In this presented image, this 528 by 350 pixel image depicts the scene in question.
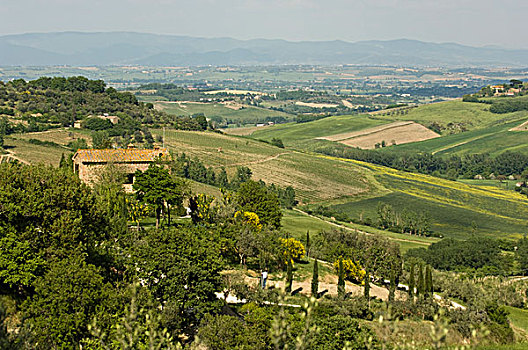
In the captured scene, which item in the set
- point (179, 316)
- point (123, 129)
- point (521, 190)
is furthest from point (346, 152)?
point (179, 316)

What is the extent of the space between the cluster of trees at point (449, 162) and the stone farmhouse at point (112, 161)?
8011cm

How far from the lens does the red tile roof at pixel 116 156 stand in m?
49.6

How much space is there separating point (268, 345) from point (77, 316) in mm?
7395

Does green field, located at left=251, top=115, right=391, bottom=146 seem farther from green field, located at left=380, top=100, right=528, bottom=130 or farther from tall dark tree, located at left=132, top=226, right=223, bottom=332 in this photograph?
tall dark tree, located at left=132, top=226, right=223, bottom=332

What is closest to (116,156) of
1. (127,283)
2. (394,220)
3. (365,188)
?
(127,283)

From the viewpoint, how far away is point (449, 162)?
127m

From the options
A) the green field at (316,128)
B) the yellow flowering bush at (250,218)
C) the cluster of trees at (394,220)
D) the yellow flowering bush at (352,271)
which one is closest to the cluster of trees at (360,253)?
the yellow flowering bush at (352,271)

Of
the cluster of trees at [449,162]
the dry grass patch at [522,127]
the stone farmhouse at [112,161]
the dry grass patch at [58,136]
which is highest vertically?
the stone farmhouse at [112,161]

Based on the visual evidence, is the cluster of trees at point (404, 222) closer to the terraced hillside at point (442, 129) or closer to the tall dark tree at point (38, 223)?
the tall dark tree at point (38, 223)

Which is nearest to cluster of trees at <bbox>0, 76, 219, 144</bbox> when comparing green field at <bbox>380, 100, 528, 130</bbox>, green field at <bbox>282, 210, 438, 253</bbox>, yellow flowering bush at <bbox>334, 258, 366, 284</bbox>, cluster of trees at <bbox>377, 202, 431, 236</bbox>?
green field at <bbox>282, 210, 438, 253</bbox>

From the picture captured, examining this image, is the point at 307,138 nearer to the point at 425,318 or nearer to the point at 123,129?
the point at 123,129

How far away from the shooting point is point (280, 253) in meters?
38.0

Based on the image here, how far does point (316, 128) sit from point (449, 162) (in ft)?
167

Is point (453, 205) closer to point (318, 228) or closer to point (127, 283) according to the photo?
point (318, 228)
